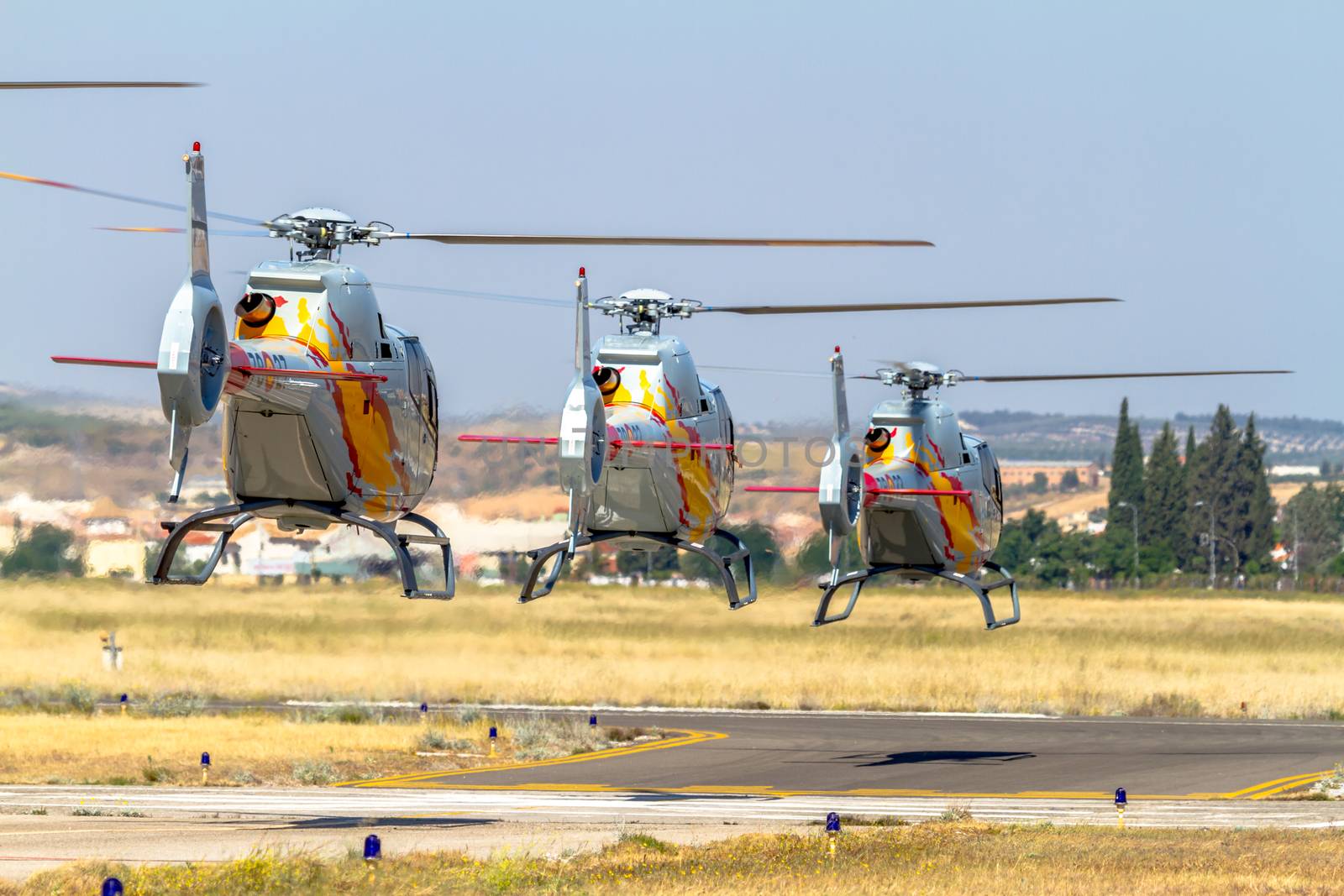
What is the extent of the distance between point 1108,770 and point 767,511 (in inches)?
756

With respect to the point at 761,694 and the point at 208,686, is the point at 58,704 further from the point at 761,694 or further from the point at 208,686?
the point at 761,694

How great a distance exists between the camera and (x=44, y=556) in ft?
201

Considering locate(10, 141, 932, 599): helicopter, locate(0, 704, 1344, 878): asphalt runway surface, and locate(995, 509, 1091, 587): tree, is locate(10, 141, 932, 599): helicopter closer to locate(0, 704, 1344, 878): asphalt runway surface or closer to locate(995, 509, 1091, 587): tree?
locate(0, 704, 1344, 878): asphalt runway surface

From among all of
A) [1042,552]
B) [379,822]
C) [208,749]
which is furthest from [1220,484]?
[379,822]

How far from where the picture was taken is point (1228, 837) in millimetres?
29906

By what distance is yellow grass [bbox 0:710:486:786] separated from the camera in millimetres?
40906

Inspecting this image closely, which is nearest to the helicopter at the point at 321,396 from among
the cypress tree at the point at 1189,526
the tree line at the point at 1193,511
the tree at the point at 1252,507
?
the tree line at the point at 1193,511

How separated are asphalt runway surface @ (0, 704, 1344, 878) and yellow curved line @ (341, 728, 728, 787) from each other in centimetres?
10

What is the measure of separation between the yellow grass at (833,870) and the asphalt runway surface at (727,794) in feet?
7.40

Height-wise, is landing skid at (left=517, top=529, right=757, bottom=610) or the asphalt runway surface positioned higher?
landing skid at (left=517, top=529, right=757, bottom=610)

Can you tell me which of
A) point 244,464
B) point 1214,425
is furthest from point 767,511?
point 1214,425

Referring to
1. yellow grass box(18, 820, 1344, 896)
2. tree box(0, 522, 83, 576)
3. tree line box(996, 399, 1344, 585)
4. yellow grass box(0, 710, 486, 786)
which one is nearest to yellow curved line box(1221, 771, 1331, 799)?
yellow grass box(18, 820, 1344, 896)

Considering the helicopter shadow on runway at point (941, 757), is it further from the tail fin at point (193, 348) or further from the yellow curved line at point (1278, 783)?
the tail fin at point (193, 348)

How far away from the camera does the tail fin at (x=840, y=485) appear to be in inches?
1515
